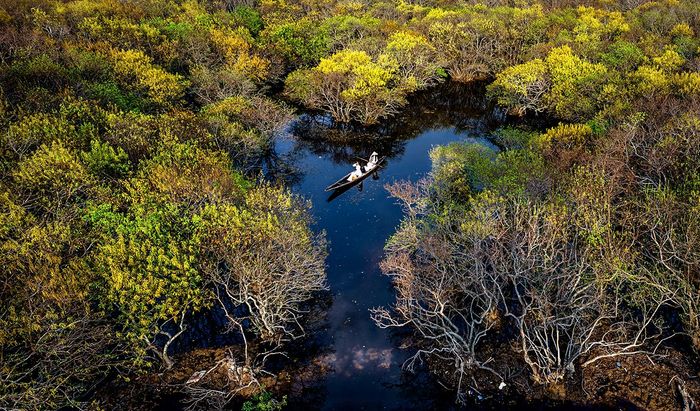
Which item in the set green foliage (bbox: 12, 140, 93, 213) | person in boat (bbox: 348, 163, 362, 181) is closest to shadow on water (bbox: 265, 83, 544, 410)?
person in boat (bbox: 348, 163, 362, 181)

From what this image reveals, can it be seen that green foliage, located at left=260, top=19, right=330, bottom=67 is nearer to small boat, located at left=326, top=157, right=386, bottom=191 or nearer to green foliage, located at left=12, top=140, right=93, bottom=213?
small boat, located at left=326, top=157, right=386, bottom=191

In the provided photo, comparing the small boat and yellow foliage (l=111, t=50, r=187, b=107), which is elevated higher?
yellow foliage (l=111, t=50, r=187, b=107)

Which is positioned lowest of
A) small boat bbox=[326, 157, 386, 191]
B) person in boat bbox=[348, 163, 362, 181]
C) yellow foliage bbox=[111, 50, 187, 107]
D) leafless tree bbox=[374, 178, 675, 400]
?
small boat bbox=[326, 157, 386, 191]

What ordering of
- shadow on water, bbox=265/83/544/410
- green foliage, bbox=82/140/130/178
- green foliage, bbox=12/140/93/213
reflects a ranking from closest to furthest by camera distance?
shadow on water, bbox=265/83/544/410 → green foliage, bbox=12/140/93/213 → green foliage, bbox=82/140/130/178

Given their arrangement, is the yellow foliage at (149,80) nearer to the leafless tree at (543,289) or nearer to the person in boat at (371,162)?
the person in boat at (371,162)

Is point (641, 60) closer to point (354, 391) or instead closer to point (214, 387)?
point (354, 391)

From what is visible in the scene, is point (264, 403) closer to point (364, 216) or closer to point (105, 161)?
point (105, 161)

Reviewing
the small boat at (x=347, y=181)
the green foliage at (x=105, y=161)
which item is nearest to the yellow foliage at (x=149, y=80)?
the green foliage at (x=105, y=161)

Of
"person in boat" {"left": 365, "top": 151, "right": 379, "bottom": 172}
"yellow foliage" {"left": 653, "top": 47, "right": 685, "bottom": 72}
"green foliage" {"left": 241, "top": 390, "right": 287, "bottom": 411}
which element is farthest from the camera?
"yellow foliage" {"left": 653, "top": 47, "right": 685, "bottom": 72}
